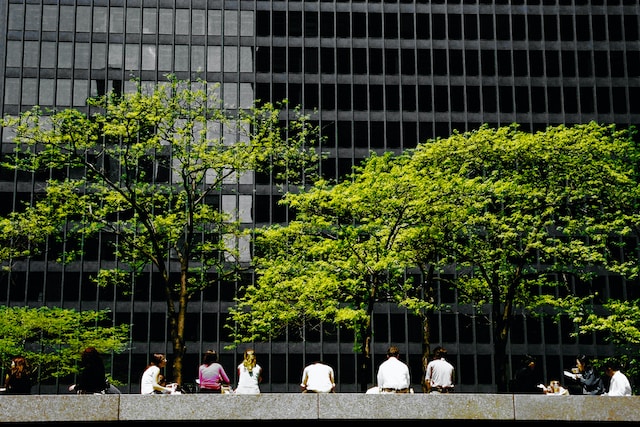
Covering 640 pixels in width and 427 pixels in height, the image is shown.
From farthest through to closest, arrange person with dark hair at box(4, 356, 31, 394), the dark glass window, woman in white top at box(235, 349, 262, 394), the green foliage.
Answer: the dark glass window
the green foliage
woman in white top at box(235, 349, 262, 394)
person with dark hair at box(4, 356, 31, 394)

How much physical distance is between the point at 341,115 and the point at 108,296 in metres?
23.8

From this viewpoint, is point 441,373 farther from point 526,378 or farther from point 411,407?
point 411,407

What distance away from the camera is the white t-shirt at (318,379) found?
19000 millimetres

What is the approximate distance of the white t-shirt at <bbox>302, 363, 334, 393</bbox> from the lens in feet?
62.3

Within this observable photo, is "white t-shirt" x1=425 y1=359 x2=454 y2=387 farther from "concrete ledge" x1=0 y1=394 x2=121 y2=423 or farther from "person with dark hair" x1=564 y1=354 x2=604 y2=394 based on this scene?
"concrete ledge" x1=0 y1=394 x2=121 y2=423

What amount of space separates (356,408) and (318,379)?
447 cm

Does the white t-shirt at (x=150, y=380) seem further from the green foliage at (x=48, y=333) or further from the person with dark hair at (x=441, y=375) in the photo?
the green foliage at (x=48, y=333)

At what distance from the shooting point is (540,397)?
14719 millimetres

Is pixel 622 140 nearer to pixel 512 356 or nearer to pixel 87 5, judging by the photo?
pixel 512 356

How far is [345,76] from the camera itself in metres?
72.8

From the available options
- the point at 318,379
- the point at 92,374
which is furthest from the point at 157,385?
the point at 318,379

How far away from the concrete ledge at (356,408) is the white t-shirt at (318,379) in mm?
4294

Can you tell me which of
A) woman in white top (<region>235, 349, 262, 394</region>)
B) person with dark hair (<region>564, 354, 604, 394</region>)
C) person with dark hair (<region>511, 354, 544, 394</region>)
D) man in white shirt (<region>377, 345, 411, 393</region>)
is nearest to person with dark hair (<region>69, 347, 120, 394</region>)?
woman in white top (<region>235, 349, 262, 394</region>)

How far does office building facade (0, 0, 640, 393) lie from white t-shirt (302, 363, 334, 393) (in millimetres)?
50206
